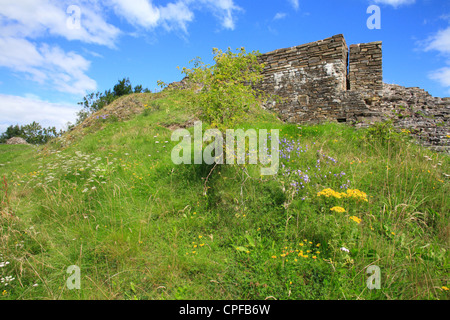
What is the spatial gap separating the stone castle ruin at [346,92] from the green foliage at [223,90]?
3.63 meters

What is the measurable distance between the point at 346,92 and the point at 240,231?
24.4 ft

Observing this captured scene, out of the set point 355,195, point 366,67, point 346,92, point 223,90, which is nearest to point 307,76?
point 346,92

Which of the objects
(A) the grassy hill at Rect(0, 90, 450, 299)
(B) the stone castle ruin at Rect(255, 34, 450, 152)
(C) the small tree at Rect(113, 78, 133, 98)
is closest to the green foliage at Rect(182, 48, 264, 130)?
(A) the grassy hill at Rect(0, 90, 450, 299)

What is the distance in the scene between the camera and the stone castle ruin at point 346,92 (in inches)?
290

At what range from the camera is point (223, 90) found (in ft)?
15.9

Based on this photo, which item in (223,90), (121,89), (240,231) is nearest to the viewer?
(240,231)

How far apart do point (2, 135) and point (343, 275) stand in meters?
45.8

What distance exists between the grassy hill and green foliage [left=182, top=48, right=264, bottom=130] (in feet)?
3.66

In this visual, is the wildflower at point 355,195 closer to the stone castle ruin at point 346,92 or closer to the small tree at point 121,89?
the stone castle ruin at point 346,92

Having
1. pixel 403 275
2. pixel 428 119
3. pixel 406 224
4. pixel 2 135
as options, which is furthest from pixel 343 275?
pixel 2 135

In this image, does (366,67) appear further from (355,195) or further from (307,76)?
(355,195)

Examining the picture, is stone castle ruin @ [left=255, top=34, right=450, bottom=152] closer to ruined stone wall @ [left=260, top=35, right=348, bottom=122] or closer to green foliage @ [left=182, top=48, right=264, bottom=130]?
ruined stone wall @ [left=260, top=35, right=348, bottom=122]

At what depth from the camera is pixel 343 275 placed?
278 centimetres
